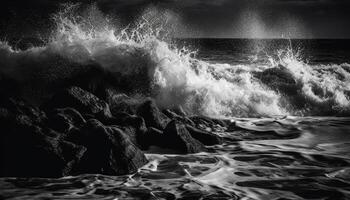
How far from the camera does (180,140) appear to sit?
17.9ft

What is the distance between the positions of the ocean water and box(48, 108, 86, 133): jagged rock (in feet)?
3.83

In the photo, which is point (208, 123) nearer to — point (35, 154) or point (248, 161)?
point (248, 161)

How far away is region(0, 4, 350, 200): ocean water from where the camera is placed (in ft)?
13.3

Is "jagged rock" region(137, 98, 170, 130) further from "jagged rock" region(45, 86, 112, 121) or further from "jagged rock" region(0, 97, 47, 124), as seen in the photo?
"jagged rock" region(0, 97, 47, 124)

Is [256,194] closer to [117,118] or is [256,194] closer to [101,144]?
[101,144]

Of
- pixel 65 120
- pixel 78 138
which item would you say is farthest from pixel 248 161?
pixel 65 120

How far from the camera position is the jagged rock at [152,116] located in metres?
6.34

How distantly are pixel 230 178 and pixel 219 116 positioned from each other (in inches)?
163

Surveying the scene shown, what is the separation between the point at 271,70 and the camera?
11992 mm

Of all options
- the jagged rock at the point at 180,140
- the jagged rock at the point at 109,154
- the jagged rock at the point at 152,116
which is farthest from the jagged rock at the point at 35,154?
the jagged rock at the point at 152,116

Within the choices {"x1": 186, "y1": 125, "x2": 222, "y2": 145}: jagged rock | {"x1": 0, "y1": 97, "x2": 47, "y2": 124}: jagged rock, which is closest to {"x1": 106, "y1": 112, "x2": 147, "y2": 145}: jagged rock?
{"x1": 186, "y1": 125, "x2": 222, "y2": 145}: jagged rock

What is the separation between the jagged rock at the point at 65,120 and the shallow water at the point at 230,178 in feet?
3.88

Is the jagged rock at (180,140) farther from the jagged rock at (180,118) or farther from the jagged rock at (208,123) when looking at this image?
the jagged rock at (208,123)

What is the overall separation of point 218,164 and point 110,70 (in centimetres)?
436
